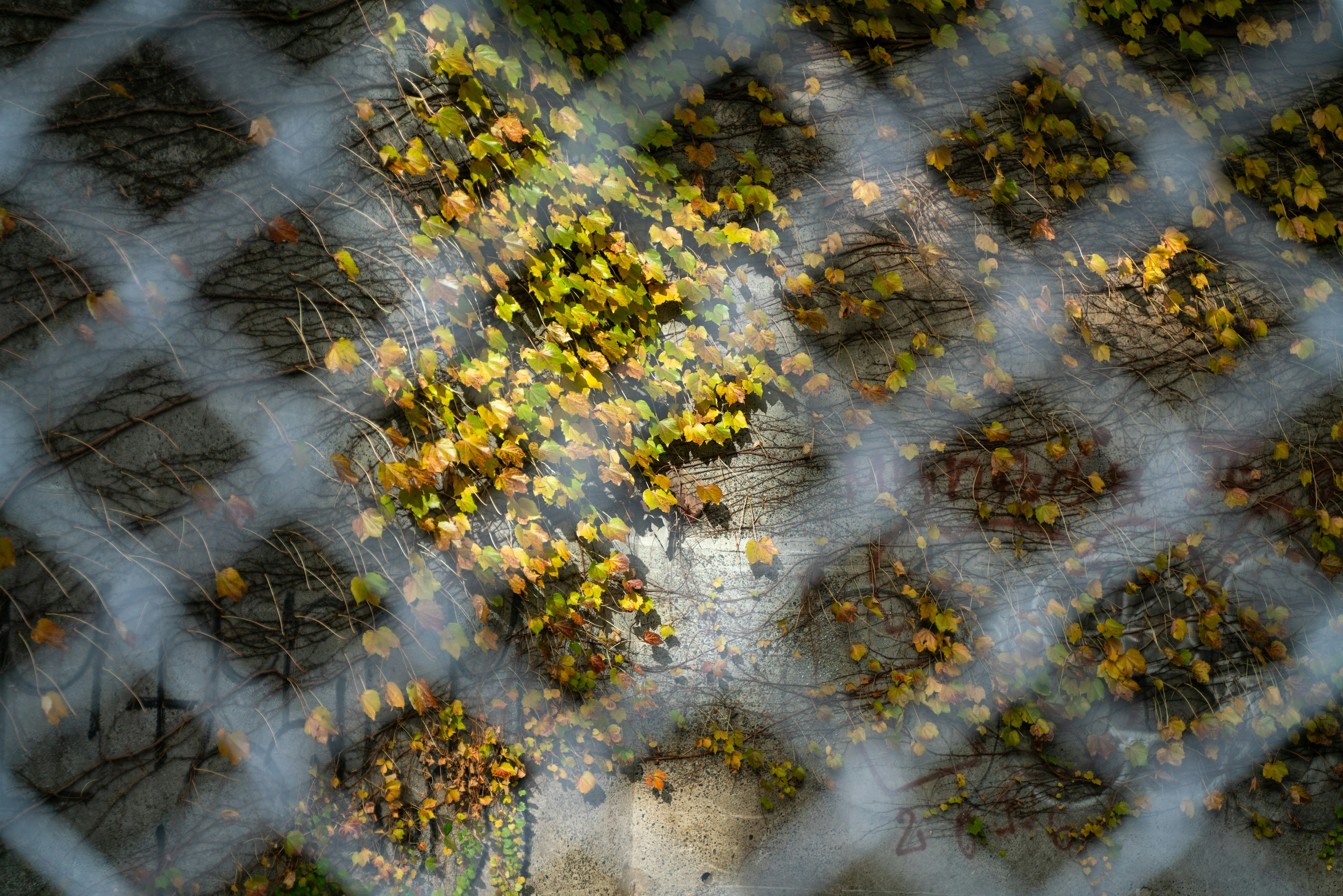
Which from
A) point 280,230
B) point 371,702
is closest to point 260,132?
point 280,230

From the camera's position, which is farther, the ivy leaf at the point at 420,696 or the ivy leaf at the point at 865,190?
the ivy leaf at the point at 865,190

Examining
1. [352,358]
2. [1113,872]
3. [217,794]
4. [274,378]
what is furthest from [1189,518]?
[217,794]

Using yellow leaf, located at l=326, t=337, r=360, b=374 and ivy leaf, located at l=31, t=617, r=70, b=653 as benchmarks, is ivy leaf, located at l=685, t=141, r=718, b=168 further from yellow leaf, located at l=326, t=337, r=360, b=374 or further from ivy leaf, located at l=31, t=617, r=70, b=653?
ivy leaf, located at l=31, t=617, r=70, b=653

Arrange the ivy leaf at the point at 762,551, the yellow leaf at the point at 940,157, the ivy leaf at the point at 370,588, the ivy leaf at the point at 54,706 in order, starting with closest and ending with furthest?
the ivy leaf at the point at 54,706 < the ivy leaf at the point at 370,588 < the ivy leaf at the point at 762,551 < the yellow leaf at the point at 940,157

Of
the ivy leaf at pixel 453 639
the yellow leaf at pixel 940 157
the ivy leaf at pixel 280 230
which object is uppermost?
→ the ivy leaf at pixel 280 230

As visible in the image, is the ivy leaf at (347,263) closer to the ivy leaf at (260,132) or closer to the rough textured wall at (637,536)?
the rough textured wall at (637,536)

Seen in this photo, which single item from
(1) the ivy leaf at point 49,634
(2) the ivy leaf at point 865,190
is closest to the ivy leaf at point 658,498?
(2) the ivy leaf at point 865,190

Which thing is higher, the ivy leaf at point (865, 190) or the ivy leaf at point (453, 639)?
the ivy leaf at point (865, 190)
